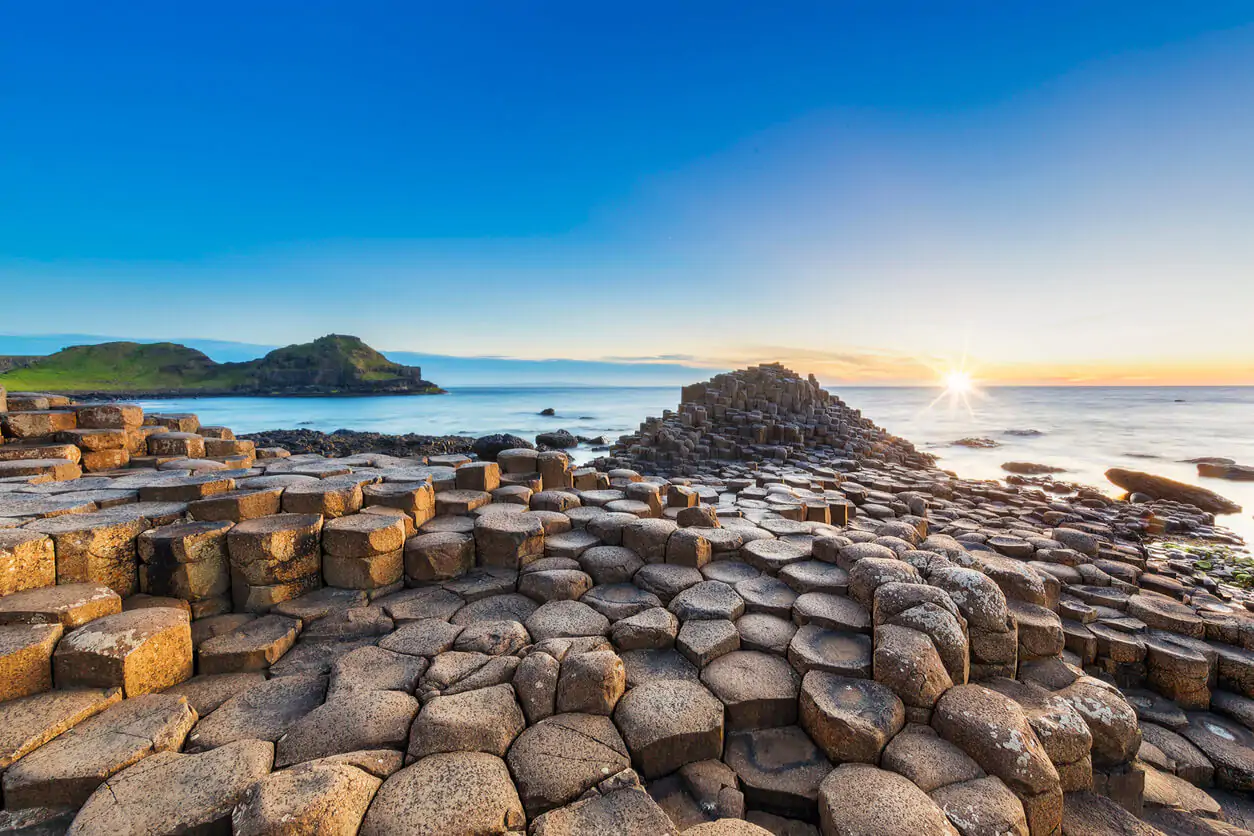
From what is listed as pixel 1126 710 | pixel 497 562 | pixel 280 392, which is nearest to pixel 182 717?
pixel 497 562

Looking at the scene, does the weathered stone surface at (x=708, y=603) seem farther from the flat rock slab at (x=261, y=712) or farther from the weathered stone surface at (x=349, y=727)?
the flat rock slab at (x=261, y=712)

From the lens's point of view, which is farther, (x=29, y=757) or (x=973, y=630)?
(x=973, y=630)

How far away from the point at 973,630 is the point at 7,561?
6.12 metres

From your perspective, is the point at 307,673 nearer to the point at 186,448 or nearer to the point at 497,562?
the point at 497,562

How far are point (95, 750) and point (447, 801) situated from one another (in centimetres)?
172

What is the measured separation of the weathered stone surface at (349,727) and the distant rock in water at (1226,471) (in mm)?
26839

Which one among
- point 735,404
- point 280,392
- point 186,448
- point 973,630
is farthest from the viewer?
point 280,392

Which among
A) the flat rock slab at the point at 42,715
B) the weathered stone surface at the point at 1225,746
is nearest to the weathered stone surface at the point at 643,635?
the flat rock slab at the point at 42,715

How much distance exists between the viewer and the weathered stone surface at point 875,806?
2.18 metres

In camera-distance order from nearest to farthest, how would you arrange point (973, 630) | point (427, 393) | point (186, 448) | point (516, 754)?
point (516, 754) → point (973, 630) → point (186, 448) → point (427, 393)

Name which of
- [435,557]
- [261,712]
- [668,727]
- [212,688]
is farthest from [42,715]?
[668,727]

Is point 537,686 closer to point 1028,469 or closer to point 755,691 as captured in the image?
Result: point 755,691

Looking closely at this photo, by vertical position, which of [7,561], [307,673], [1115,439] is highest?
[7,561]

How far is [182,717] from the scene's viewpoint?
103 inches
